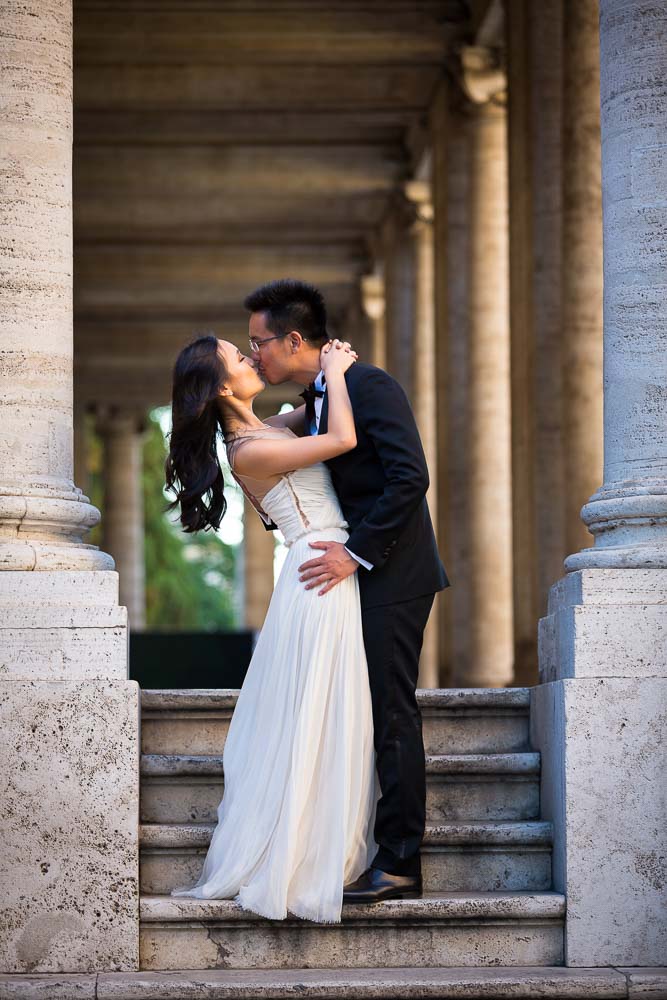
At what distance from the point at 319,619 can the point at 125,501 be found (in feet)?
121

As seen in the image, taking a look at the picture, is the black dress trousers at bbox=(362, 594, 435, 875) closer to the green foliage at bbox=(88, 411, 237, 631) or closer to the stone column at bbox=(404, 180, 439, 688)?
the stone column at bbox=(404, 180, 439, 688)

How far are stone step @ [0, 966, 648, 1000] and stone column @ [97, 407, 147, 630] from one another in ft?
112

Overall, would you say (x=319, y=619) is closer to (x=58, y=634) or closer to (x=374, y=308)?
(x=58, y=634)

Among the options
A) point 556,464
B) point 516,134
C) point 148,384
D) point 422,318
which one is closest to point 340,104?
point 422,318

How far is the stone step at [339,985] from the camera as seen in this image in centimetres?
688

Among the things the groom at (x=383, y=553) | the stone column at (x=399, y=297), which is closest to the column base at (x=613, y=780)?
the groom at (x=383, y=553)

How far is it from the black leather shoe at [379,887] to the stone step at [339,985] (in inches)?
13.1

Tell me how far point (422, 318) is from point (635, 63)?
56.5ft

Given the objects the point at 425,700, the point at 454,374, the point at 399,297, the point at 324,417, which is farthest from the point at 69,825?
the point at 399,297

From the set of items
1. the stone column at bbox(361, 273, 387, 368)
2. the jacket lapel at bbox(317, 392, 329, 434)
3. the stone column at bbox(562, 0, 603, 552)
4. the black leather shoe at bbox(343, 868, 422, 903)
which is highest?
the stone column at bbox(361, 273, 387, 368)

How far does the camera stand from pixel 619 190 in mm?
8133

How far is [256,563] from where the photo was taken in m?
47.7

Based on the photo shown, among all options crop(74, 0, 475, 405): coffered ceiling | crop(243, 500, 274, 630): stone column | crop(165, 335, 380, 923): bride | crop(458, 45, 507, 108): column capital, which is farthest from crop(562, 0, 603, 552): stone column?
crop(243, 500, 274, 630): stone column

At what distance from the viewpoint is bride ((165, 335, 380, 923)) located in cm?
712
